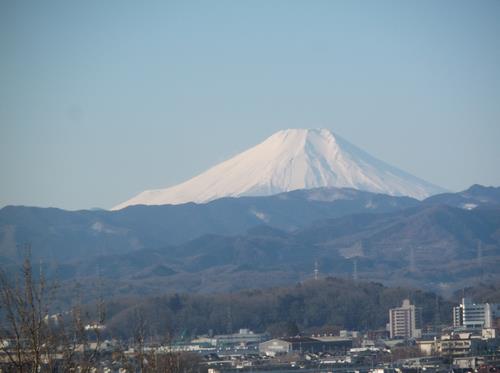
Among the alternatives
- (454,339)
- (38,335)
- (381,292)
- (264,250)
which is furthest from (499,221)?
(38,335)

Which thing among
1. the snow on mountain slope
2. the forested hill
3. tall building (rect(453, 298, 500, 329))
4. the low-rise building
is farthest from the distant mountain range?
the low-rise building

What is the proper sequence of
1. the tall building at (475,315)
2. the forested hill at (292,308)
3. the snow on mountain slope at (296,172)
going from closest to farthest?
the tall building at (475,315), the forested hill at (292,308), the snow on mountain slope at (296,172)

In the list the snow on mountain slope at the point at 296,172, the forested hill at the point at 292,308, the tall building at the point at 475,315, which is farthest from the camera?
the snow on mountain slope at the point at 296,172

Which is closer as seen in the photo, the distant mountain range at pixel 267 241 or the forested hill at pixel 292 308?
the forested hill at pixel 292 308

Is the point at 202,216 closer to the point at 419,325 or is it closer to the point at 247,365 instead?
the point at 419,325

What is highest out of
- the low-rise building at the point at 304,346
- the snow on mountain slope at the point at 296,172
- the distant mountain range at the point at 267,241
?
the snow on mountain slope at the point at 296,172

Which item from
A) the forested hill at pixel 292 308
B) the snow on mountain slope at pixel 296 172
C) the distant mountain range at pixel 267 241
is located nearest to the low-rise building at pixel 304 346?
the forested hill at pixel 292 308

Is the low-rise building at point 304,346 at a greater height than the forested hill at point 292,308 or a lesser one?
lesser

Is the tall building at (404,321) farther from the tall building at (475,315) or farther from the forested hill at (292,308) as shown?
the forested hill at (292,308)
